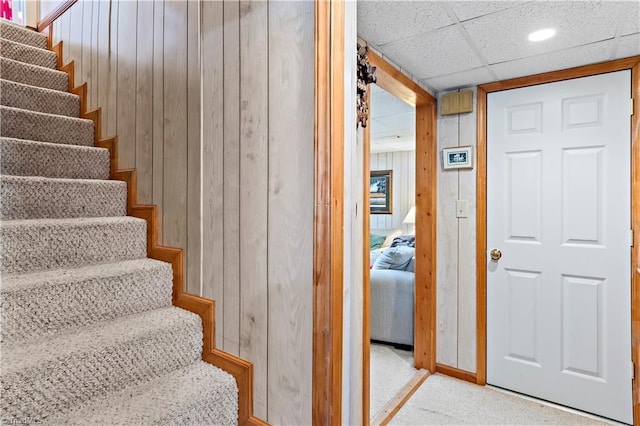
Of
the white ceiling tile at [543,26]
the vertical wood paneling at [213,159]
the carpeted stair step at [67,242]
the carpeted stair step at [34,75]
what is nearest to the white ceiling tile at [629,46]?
the white ceiling tile at [543,26]

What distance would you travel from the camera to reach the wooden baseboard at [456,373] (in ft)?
8.30

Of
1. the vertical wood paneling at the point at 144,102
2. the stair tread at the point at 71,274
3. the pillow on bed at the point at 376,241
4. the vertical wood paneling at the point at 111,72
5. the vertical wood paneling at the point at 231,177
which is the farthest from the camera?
the pillow on bed at the point at 376,241

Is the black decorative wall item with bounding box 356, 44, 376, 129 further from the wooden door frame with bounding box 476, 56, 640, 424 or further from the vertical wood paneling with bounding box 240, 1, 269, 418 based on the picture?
the wooden door frame with bounding box 476, 56, 640, 424

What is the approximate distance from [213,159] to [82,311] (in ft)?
2.56

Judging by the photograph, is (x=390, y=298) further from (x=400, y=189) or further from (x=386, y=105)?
(x=400, y=189)

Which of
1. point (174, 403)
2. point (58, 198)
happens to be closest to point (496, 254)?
point (174, 403)

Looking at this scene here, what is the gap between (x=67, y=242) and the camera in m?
1.55

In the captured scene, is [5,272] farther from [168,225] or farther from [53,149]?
[53,149]

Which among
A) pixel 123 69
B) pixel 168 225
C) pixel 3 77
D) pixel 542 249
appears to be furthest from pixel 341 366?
pixel 3 77

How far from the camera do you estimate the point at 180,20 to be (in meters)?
1.68

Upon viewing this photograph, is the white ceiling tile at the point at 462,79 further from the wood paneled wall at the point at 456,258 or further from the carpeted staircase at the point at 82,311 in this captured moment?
the carpeted staircase at the point at 82,311

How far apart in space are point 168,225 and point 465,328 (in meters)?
2.14

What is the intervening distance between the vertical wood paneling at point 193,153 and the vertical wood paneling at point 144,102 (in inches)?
14.8

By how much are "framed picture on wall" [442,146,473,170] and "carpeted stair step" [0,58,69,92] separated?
9.34 ft
